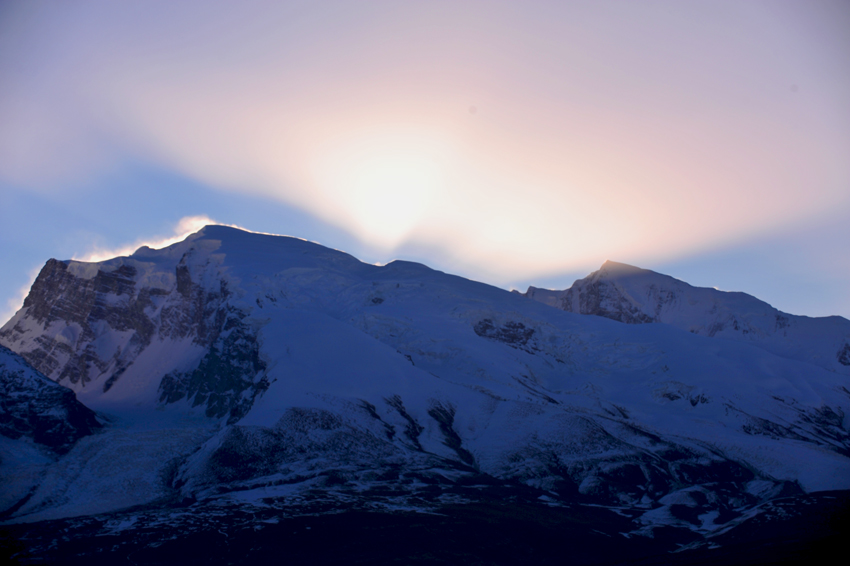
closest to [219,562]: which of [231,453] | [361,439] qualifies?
[231,453]

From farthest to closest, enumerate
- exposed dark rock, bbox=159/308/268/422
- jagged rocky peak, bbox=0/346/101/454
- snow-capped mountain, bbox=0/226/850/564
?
exposed dark rock, bbox=159/308/268/422
jagged rocky peak, bbox=0/346/101/454
snow-capped mountain, bbox=0/226/850/564

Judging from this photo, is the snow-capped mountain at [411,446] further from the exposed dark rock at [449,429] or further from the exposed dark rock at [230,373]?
the exposed dark rock at [230,373]

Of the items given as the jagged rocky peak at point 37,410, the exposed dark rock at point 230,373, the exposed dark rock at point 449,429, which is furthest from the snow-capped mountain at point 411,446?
the jagged rocky peak at point 37,410

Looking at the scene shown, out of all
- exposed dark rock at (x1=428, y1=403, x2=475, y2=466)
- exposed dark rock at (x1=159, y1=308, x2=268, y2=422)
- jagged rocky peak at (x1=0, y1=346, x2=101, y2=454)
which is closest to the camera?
jagged rocky peak at (x1=0, y1=346, x2=101, y2=454)

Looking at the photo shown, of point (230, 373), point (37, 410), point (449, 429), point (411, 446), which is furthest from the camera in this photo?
point (230, 373)

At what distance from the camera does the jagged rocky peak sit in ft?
463

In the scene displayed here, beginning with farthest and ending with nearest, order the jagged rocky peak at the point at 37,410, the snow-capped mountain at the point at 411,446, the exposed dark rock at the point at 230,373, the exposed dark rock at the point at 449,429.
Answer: the exposed dark rock at the point at 230,373 → the exposed dark rock at the point at 449,429 → the jagged rocky peak at the point at 37,410 → the snow-capped mountain at the point at 411,446

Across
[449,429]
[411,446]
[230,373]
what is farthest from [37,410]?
[449,429]

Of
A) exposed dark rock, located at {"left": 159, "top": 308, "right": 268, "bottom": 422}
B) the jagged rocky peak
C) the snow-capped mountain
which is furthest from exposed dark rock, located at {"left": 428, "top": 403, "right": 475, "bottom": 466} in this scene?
the jagged rocky peak

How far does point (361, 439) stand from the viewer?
134 meters

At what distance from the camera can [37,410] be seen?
147000mm

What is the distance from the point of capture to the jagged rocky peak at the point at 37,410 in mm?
141125

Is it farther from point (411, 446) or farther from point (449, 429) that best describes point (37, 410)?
point (449, 429)

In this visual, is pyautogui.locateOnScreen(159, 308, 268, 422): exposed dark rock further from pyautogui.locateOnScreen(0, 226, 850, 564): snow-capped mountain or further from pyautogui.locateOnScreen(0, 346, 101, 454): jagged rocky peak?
pyautogui.locateOnScreen(0, 346, 101, 454): jagged rocky peak
